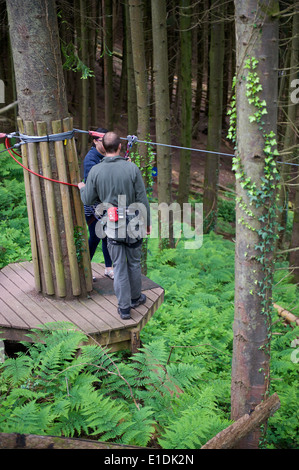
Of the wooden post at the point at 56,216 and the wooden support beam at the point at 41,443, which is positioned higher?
the wooden post at the point at 56,216

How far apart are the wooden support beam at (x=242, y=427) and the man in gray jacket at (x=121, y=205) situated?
5.54 feet

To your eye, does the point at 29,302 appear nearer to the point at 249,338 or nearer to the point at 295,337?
the point at 249,338

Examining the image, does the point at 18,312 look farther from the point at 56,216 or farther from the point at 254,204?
the point at 254,204

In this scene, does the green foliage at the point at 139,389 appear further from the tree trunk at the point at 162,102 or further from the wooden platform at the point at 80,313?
the tree trunk at the point at 162,102

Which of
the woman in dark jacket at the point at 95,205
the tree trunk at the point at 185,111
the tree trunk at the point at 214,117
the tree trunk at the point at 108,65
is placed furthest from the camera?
the tree trunk at the point at 108,65

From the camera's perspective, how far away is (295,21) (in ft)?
34.3

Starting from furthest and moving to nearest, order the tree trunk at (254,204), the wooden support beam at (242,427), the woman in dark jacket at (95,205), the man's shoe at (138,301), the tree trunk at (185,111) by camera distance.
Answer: the tree trunk at (185,111)
the woman in dark jacket at (95,205)
the man's shoe at (138,301)
the wooden support beam at (242,427)
the tree trunk at (254,204)

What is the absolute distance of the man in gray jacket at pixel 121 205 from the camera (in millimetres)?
4734

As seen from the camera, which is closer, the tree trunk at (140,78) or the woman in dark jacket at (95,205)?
the woman in dark jacket at (95,205)

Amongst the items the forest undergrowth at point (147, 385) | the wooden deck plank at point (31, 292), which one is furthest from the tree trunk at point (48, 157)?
the forest undergrowth at point (147, 385)

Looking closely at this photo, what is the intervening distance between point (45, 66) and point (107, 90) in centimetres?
1154

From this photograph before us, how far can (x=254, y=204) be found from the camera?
3.59m
